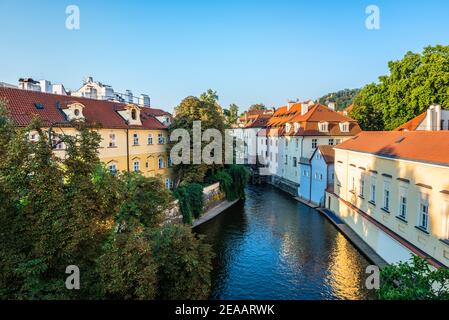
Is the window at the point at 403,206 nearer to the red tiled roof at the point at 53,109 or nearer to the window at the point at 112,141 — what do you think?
the red tiled roof at the point at 53,109

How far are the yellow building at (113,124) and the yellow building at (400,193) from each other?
49.9 ft

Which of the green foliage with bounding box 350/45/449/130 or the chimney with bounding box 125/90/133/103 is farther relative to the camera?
the chimney with bounding box 125/90/133/103

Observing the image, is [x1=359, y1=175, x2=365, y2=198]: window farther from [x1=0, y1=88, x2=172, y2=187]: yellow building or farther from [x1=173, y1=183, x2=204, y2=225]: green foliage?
[x1=0, y1=88, x2=172, y2=187]: yellow building

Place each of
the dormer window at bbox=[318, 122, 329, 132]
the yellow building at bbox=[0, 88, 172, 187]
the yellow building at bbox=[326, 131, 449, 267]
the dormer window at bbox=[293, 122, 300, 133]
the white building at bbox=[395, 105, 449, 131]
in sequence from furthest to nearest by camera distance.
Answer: the dormer window at bbox=[293, 122, 300, 133], the dormer window at bbox=[318, 122, 329, 132], the white building at bbox=[395, 105, 449, 131], the yellow building at bbox=[0, 88, 172, 187], the yellow building at bbox=[326, 131, 449, 267]

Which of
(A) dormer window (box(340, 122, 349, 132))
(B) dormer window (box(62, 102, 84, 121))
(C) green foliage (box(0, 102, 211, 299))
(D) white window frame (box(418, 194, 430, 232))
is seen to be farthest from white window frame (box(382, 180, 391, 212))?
(B) dormer window (box(62, 102, 84, 121))

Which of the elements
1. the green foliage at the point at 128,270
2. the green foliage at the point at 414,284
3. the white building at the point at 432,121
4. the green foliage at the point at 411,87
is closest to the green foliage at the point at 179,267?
the green foliage at the point at 128,270

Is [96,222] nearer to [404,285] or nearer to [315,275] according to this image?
[404,285]

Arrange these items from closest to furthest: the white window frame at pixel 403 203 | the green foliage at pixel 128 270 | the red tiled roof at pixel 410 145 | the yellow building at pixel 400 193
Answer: the green foliage at pixel 128 270
the yellow building at pixel 400 193
the red tiled roof at pixel 410 145
the white window frame at pixel 403 203

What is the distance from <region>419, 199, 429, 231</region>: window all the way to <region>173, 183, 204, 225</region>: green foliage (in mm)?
14988

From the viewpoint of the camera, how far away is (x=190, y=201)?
23312 mm

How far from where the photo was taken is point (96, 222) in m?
7.82

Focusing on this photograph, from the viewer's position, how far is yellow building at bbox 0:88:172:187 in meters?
19.2

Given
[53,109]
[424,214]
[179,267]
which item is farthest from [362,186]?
[53,109]

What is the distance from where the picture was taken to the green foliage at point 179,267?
24.9 ft
